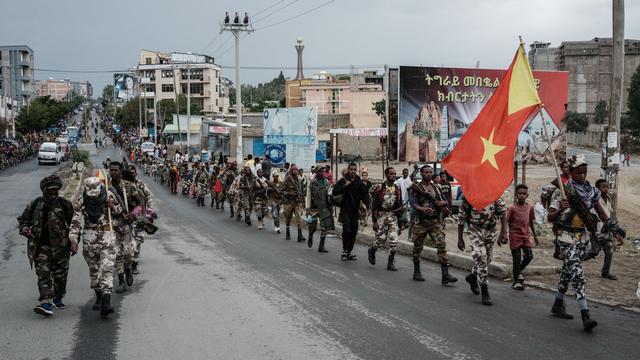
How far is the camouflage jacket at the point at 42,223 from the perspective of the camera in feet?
28.1

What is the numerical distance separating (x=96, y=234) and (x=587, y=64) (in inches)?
3687

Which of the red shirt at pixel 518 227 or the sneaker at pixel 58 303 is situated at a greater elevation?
the red shirt at pixel 518 227

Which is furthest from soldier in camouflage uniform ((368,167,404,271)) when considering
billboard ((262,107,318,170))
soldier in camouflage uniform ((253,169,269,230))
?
billboard ((262,107,318,170))

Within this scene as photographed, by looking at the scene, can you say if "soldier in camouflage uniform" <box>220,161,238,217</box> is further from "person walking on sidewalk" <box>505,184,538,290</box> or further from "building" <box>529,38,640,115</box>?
"building" <box>529,38,640,115</box>

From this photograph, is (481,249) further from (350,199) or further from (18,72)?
(18,72)

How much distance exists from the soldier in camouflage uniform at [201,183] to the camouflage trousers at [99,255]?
20457 mm

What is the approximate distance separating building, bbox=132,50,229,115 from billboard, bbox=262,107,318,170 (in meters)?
97.1

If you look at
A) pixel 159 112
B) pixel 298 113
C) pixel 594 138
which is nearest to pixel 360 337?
pixel 298 113

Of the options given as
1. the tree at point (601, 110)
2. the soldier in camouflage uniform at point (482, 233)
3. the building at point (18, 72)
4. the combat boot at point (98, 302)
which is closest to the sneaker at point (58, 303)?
the combat boot at point (98, 302)

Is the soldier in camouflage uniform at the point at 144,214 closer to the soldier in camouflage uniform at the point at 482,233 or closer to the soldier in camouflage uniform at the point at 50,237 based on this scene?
the soldier in camouflage uniform at the point at 50,237

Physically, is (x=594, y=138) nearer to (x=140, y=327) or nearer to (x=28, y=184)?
(x=28, y=184)

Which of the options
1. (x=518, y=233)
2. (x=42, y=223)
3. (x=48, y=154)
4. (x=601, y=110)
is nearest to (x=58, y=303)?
(x=42, y=223)

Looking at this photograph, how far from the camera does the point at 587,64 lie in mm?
92375

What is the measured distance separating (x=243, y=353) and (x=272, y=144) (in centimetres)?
2164
